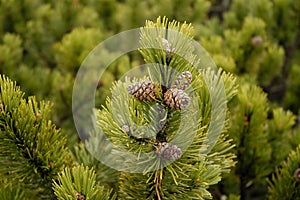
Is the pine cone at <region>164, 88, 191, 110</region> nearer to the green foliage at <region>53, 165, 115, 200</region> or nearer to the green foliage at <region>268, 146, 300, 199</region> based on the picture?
the green foliage at <region>53, 165, 115, 200</region>

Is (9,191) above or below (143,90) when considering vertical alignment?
below

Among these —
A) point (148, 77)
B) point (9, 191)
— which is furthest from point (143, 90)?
point (9, 191)

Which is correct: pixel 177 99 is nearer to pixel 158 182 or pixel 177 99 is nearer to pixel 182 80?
pixel 182 80

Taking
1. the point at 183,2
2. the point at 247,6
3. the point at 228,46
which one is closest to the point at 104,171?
the point at 228,46

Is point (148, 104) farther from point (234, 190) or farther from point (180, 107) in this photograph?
point (234, 190)

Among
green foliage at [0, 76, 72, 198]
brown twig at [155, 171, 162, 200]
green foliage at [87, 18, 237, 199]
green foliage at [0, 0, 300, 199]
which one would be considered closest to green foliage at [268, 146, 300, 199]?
green foliage at [0, 0, 300, 199]

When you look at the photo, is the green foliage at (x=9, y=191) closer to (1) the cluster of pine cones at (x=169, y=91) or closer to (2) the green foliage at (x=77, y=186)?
(2) the green foliage at (x=77, y=186)
